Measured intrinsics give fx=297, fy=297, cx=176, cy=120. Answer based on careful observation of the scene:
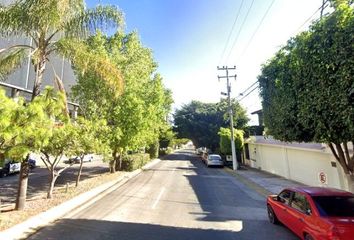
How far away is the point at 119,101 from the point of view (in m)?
21.8

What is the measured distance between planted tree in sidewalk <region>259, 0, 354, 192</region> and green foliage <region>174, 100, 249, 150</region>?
1252 inches

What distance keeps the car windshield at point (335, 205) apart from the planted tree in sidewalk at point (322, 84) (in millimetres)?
1551

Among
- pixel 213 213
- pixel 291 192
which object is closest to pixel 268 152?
pixel 213 213

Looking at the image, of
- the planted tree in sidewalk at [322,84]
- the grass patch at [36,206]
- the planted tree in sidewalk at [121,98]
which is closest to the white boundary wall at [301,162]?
the planted tree in sidewalk at [322,84]

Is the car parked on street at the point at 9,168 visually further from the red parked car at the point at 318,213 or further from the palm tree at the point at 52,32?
the red parked car at the point at 318,213

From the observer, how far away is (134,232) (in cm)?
869

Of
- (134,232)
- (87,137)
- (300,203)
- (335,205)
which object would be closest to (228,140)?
(87,137)

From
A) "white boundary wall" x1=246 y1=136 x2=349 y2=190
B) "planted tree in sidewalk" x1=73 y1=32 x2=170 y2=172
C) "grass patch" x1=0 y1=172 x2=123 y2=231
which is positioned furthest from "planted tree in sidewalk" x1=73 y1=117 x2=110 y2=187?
"white boundary wall" x1=246 y1=136 x2=349 y2=190

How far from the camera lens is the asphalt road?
8.50 meters

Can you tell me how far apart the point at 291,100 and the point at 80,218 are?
8199 mm

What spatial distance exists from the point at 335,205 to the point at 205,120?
4174 centimetres

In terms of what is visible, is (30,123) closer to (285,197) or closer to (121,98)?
(285,197)

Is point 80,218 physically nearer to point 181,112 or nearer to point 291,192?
A: point 291,192

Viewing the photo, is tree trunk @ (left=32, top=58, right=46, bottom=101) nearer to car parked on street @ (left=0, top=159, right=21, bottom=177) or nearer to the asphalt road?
the asphalt road
